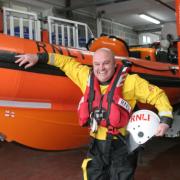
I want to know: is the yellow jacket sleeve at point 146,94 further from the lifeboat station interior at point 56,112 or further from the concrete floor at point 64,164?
the concrete floor at point 64,164

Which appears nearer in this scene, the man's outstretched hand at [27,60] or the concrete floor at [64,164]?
the man's outstretched hand at [27,60]

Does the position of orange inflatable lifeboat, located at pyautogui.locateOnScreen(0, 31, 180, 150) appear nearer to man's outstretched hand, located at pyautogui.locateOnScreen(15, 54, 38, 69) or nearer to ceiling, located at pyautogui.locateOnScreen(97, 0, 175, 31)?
man's outstretched hand, located at pyautogui.locateOnScreen(15, 54, 38, 69)

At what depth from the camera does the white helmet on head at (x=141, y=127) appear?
150 centimetres

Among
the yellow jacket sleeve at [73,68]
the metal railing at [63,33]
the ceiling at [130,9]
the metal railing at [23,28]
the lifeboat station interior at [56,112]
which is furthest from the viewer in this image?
the ceiling at [130,9]

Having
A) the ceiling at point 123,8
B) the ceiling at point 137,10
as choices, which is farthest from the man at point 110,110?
the ceiling at point 137,10

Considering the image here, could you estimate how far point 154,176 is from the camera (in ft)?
7.50

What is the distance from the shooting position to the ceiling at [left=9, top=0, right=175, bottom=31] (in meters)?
7.24

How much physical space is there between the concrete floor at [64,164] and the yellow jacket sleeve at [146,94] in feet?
2.85

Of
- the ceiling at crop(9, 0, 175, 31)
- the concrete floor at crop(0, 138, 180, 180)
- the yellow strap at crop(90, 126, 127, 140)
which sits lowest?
the concrete floor at crop(0, 138, 180, 180)

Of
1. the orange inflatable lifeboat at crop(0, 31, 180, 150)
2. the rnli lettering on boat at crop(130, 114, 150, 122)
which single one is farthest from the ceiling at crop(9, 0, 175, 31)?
the rnli lettering on boat at crop(130, 114, 150, 122)

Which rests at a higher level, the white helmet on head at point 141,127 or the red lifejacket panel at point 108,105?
the red lifejacket panel at point 108,105

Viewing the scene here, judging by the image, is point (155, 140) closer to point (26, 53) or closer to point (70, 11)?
point (26, 53)

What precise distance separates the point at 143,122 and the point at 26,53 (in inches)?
29.4

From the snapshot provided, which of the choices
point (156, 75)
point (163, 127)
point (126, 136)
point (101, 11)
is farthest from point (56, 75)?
point (101, 11)
